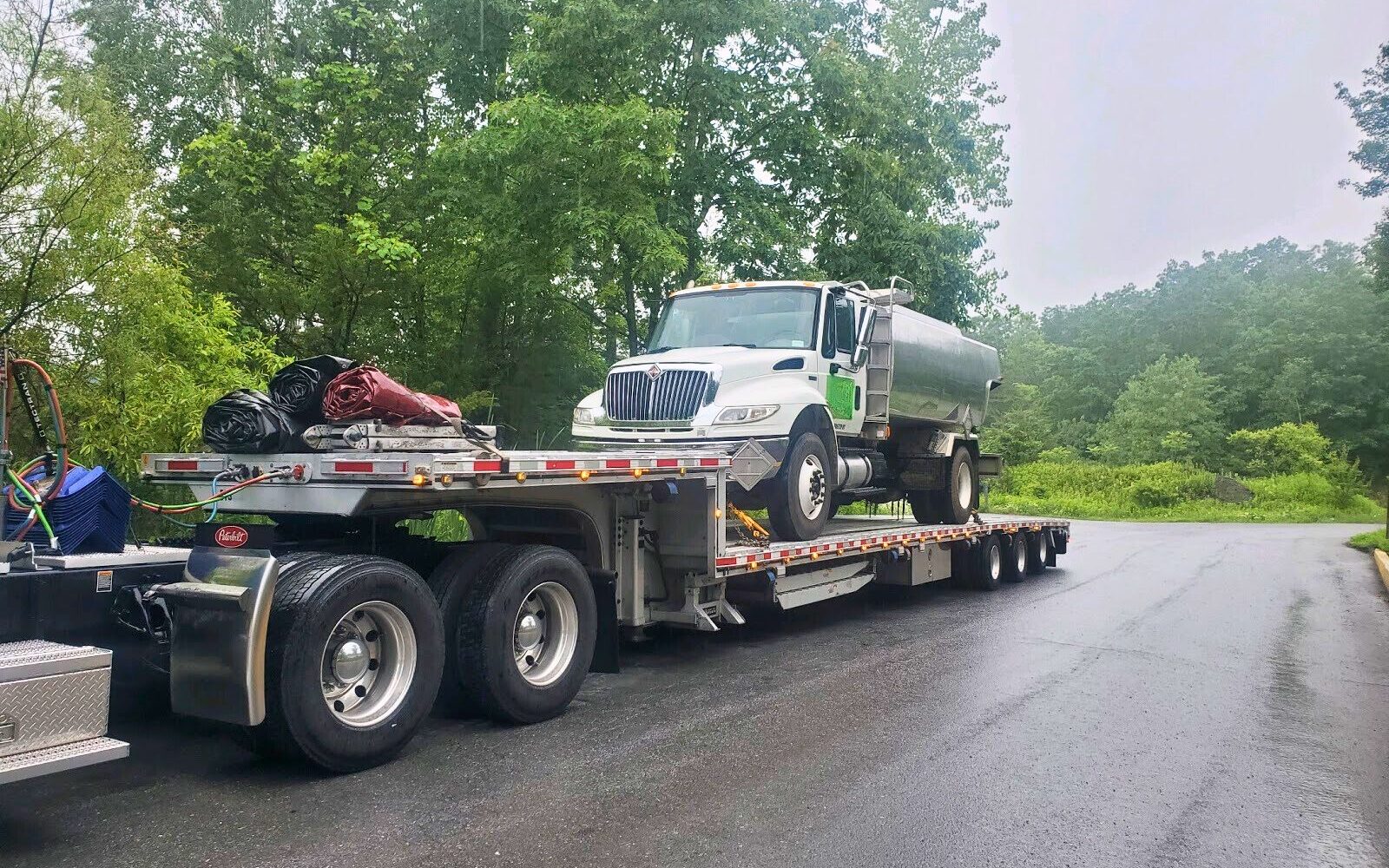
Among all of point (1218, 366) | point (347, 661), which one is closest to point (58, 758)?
point (347, 661)

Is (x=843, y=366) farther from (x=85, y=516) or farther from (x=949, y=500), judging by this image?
(x=85, y=516)

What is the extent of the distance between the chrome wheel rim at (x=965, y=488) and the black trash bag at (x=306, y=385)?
31.5 feet

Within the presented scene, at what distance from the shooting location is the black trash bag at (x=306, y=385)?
19.4 ft

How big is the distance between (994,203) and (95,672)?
21419mm

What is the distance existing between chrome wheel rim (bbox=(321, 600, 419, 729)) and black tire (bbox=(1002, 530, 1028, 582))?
1037 cm

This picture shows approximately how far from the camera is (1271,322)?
64.5 m

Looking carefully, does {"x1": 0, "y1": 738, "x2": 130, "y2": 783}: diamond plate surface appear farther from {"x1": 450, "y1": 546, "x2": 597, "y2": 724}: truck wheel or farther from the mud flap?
the mud flap

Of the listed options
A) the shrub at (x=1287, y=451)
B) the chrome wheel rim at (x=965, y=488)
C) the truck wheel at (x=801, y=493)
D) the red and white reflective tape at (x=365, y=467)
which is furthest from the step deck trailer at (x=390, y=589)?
the shrub at (x=1287, y=451)

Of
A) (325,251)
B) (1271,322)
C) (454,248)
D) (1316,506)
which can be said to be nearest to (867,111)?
(454,248)

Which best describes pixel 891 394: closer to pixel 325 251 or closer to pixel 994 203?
pixel 325 251

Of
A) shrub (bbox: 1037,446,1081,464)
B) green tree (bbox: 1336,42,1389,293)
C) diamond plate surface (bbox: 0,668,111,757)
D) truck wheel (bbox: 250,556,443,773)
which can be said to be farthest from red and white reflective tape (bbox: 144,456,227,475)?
shrub (bbox: 1037,446,1081,464)

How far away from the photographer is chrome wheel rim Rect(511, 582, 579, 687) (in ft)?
20.8

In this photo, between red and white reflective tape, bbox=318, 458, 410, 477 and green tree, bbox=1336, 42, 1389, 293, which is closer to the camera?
red and white reflective tape, bbox=318, 458, 410, 477

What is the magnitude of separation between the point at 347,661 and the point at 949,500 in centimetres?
977
